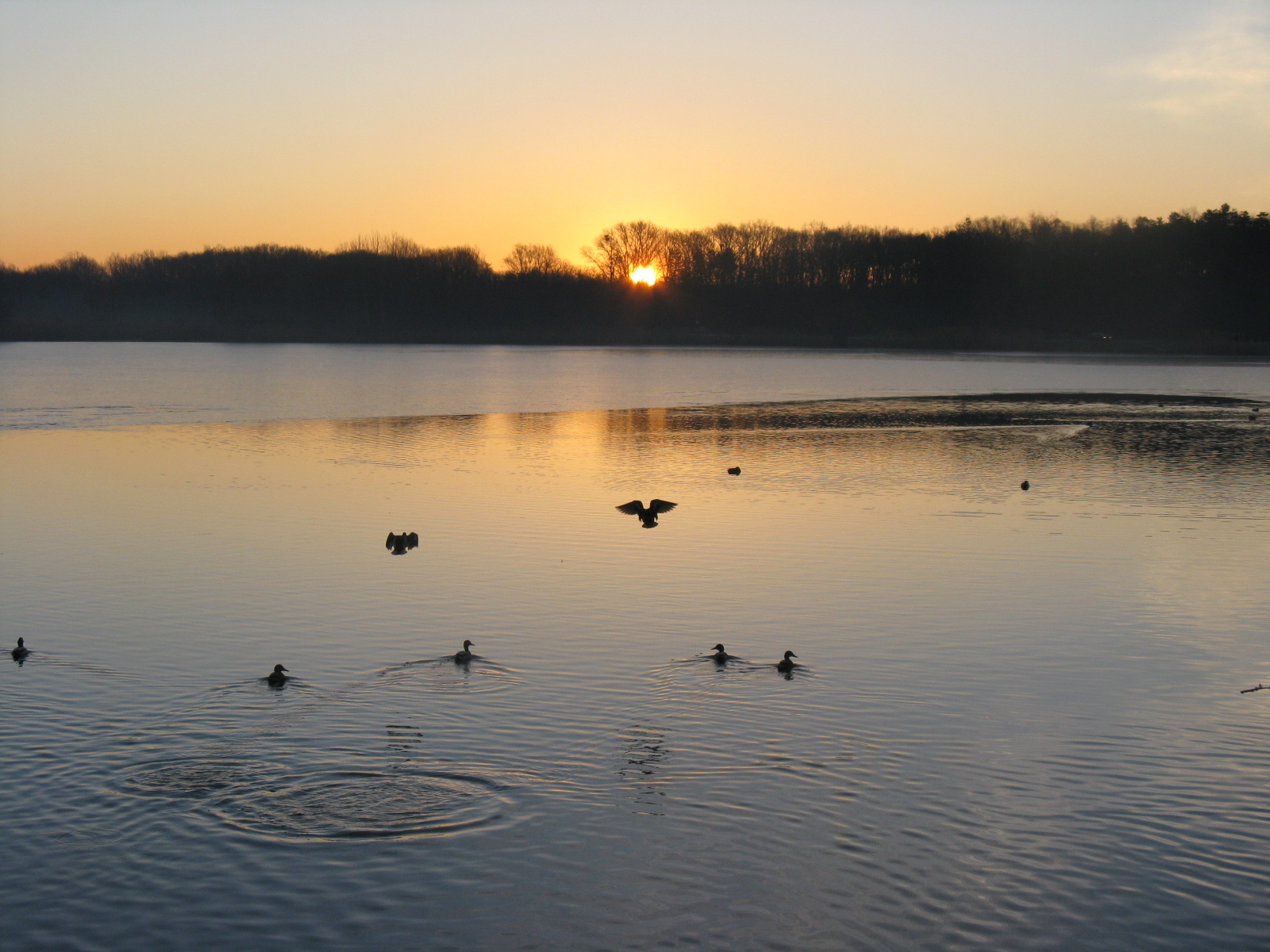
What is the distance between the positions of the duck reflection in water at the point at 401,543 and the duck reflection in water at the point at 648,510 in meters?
3.27

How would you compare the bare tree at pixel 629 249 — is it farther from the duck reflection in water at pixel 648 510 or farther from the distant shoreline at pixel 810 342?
the duck reflection in water at pixel 648 510

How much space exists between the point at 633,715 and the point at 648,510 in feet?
27.1

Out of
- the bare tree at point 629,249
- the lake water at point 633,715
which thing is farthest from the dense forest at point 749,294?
the lake water at point 633,715

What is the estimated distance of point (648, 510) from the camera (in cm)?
1623

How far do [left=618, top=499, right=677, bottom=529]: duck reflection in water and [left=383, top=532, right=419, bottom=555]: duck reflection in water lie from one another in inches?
129

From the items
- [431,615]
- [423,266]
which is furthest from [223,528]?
[423,266]

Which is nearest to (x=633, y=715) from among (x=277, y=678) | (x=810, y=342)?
(x=277, y=678)

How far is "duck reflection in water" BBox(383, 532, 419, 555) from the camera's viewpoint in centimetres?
1365

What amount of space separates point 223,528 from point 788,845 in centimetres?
1115

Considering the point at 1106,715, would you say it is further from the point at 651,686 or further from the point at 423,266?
the point at 423,266

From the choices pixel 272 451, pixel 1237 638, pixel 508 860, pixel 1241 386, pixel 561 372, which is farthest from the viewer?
pixel 561 372

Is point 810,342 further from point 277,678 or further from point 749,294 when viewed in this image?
point 277,678

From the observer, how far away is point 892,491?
63.1 feet

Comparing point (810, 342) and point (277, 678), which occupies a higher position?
point (810, 342)
